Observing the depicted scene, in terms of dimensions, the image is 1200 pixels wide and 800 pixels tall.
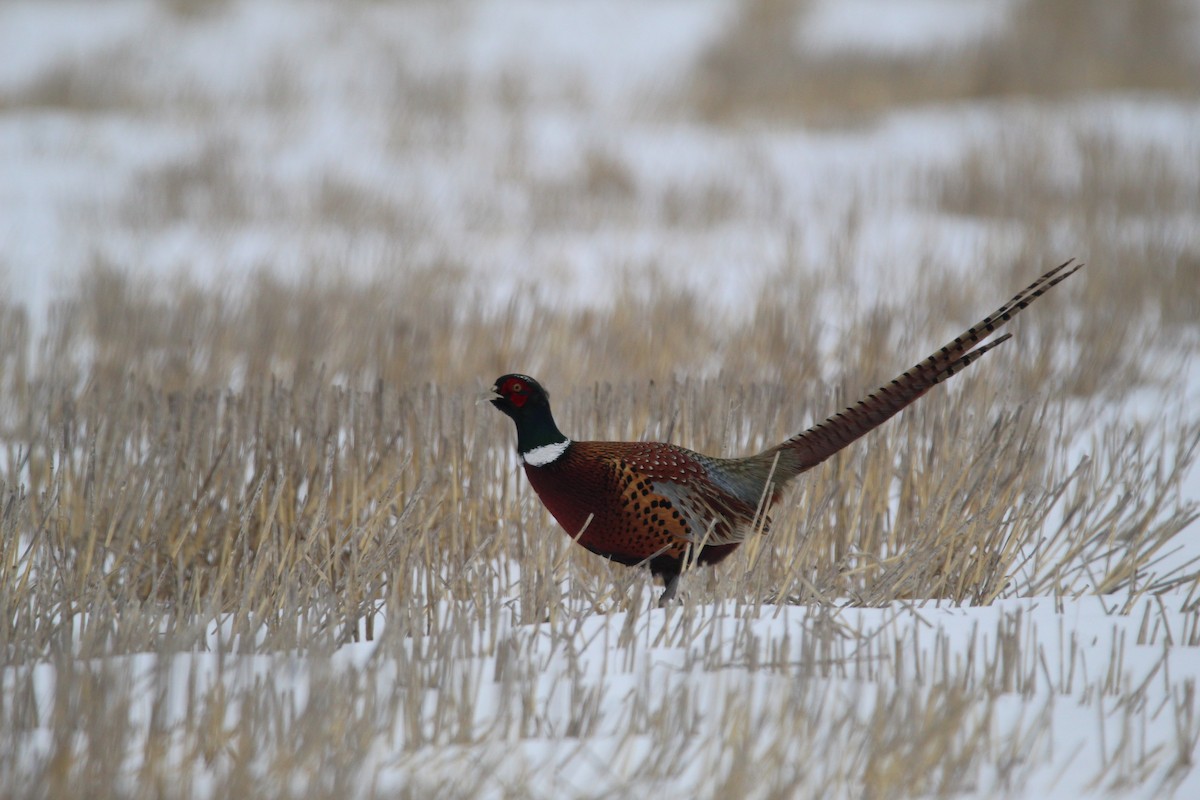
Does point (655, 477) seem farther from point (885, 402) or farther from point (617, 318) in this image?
point (617, 318)

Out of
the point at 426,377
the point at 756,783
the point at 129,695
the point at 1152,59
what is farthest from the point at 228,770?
the point at 1152,59

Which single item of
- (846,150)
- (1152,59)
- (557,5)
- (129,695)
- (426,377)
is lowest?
(129,695)

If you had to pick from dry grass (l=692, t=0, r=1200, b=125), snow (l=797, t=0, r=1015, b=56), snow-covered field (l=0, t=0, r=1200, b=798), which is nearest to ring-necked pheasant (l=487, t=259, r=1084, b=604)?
snow-covered field (l=0, t=0, r=1200, b=798)

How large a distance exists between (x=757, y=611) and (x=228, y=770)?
121 cm

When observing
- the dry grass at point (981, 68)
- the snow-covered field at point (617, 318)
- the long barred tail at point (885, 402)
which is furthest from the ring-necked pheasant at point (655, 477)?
the dry grass at point (981, 68)

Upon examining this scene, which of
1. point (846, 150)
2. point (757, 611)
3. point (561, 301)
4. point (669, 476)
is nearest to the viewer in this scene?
point (757, 611)

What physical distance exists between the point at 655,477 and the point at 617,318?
4.32 meters

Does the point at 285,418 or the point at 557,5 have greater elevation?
the point at 557,5

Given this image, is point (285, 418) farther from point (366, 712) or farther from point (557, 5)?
point (557, 5)

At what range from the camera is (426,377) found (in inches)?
236

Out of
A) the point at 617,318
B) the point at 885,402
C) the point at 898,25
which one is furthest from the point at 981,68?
the point at 885,402

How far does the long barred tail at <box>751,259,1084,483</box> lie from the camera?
273 cm

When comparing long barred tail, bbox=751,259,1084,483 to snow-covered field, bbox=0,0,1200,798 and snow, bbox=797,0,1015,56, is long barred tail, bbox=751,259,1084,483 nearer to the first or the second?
snow-covered field, bbox=0,0,1200,798

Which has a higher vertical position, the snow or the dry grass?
the snow
